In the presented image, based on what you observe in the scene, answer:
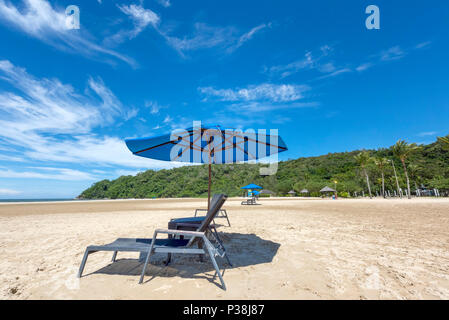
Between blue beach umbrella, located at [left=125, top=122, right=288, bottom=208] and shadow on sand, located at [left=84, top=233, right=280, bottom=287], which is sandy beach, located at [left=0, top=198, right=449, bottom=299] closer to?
shadow on sand, located at [left=84, top=233, right=280, bottom=287]

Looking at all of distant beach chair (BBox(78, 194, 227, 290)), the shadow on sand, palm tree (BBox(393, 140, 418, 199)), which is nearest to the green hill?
palm tree (BBox(393, 140, 418, 199))

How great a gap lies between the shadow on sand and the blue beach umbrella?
1.28 m

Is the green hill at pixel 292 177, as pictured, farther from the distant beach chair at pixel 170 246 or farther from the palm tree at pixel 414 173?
the distant beach chair at pixel 170 246

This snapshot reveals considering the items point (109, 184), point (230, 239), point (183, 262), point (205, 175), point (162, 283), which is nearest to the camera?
point (162, 283)

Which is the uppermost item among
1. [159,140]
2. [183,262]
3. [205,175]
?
[205,175]

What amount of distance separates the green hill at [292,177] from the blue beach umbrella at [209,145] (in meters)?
40.9

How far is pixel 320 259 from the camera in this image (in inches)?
123

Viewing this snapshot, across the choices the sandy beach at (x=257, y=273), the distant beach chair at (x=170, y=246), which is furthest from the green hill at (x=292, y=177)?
the distant beach chair at (x=170, y=246)

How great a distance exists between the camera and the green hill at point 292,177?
41.2 m

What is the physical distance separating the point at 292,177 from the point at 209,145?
58480 mm

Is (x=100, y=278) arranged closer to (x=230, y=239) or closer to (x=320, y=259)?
(x=230, y=239)

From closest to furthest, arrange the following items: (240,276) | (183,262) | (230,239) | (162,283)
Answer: (162,283)
(240,276)
(183,262)
(230,239)
